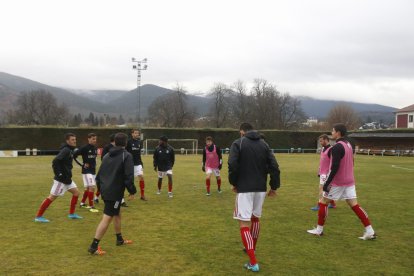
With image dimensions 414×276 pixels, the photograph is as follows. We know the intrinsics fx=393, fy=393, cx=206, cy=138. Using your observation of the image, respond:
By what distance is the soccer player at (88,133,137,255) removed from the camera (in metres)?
6.81

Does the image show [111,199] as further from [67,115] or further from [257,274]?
[67,115]

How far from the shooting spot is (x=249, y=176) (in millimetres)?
6250

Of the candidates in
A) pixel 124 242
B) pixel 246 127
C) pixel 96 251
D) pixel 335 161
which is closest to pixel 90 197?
pixel 124 242

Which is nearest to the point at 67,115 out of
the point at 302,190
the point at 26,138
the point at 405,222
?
the point at 26,138

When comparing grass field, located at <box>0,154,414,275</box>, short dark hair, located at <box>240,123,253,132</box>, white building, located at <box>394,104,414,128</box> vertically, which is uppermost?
white building, located at <box>394,104,414,128</box>

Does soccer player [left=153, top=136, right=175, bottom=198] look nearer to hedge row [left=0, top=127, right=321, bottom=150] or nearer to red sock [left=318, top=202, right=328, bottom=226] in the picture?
red sock [left=318, top=202, right=328, bottom=226]

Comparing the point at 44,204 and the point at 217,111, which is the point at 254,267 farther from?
the point at 217,111

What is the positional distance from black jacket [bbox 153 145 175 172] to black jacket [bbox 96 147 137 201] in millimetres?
6248

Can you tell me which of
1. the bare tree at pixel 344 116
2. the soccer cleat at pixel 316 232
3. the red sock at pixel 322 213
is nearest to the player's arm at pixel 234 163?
the red sock at pixel 322 213

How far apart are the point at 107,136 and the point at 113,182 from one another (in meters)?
42.6

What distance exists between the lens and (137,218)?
33.0ft

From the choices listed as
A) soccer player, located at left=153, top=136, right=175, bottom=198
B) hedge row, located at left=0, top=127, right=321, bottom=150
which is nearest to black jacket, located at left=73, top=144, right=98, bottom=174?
soccer player, located at left=153, top=136, right=175, bottom=198

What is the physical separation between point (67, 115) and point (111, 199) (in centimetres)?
9209

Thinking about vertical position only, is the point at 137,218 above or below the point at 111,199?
below
